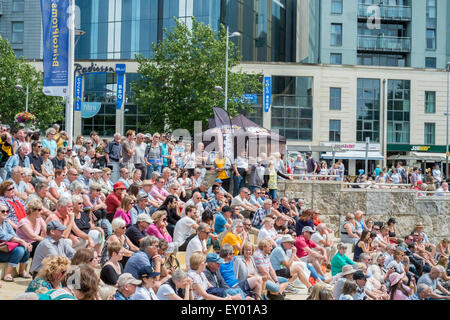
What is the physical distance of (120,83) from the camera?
44.6 metres

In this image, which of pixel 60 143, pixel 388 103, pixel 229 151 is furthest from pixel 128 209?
pixel 388 103

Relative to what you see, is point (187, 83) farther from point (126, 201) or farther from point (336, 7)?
point (126, 201)

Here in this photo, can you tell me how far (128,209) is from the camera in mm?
9922

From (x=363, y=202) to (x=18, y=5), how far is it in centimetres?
4889

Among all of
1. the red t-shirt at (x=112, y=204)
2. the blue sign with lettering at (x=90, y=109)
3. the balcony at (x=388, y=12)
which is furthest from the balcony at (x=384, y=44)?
the red t-shirt at (x=112, y=204)

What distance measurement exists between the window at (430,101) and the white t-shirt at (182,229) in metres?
39.6

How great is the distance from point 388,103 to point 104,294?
1682 inches

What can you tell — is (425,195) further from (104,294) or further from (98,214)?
(104,294)

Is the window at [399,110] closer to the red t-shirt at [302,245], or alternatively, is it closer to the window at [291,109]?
the window at [291,109]

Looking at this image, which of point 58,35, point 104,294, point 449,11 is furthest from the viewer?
point 449,11

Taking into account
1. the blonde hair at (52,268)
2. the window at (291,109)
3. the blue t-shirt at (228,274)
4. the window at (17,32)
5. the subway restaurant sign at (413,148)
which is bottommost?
the blue t-shirt at (228,274)

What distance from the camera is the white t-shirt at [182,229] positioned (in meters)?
10.6

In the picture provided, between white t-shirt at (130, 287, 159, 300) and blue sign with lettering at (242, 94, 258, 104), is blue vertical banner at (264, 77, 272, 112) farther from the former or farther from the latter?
white t-shirt at (130, 287, 159, 300)

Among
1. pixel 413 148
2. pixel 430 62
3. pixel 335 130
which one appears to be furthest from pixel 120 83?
pixel 430 62
